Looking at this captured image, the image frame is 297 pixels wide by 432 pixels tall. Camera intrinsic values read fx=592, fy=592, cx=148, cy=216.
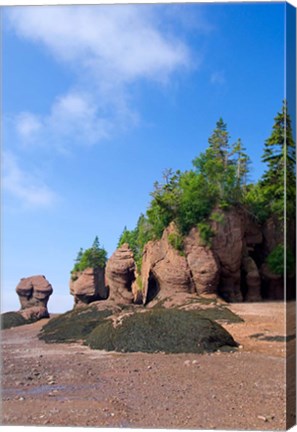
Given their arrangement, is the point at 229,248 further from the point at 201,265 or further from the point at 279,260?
the point at 279,260

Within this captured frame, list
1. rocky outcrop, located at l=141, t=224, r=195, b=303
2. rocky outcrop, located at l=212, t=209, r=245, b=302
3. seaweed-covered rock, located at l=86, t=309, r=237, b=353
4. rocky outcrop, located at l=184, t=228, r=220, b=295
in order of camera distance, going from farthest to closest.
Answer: rocky outcrop, located at l=141, t=224, r=195, b=303, rocky outcrop, located at l=184, t=228, r=220, b=295, rocky outcrop, located at l=212, t=209, r=245, b=302, seaweed-covered rock, located at l=86, t=309, r=237, b=353

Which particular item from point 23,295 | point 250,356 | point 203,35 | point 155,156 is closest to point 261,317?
point 250,356

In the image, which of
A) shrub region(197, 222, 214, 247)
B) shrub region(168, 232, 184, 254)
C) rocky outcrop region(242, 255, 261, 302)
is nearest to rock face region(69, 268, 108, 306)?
shrub region(168, 232, 184, 254)

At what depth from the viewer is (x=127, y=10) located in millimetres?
6598

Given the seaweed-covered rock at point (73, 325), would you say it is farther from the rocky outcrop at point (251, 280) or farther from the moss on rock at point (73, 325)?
the rocky outcrop at point (251, 280)

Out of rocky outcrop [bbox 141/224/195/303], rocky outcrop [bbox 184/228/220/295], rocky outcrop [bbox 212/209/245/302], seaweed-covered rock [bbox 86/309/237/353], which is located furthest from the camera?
rocky outcrop [bbox 141/224/195/303]

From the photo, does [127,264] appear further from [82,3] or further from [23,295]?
[82,3]

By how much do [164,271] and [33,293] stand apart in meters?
1.61

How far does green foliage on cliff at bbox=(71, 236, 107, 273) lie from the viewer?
6750 mm

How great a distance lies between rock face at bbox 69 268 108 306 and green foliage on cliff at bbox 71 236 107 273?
0.07 m

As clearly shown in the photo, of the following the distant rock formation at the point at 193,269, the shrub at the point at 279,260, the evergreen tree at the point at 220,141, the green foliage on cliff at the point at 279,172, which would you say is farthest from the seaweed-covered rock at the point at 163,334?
the evergreen tree at the point at 220,141

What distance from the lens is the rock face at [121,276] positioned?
696 cm

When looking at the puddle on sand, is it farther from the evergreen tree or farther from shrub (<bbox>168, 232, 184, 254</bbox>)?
the evergreen tree

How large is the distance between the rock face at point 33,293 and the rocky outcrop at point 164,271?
1.20 meters
